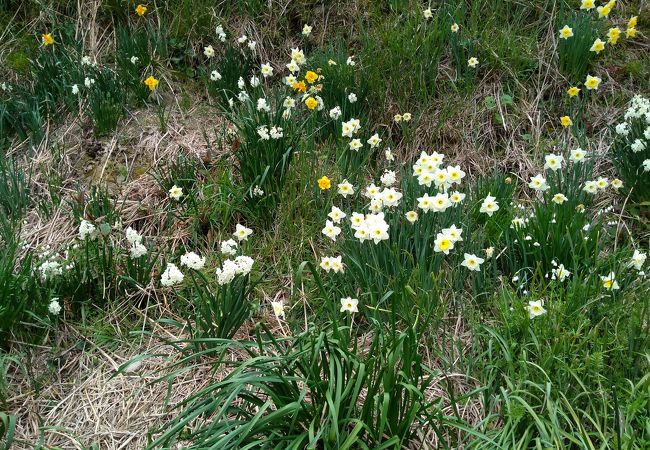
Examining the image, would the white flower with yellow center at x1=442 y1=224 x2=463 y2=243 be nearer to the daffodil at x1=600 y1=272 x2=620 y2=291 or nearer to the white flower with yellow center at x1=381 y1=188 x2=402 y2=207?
the white flower with yellow center at x1=381 y1=188 x2=402 y2=207

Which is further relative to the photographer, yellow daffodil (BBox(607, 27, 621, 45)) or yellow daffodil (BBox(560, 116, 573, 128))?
yellow daffodil (BBox(607, 27, 621, 45))

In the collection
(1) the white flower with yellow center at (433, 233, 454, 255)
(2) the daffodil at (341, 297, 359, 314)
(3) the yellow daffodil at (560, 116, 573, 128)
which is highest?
(3) the yellow daffodil at (560, 116, 573, 128)

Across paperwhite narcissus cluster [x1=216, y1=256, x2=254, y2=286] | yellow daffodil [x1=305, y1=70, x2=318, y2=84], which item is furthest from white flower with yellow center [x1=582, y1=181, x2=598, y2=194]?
paperwhite narcissus cluster [x1=216, y1=256, x2=254, y2=286]

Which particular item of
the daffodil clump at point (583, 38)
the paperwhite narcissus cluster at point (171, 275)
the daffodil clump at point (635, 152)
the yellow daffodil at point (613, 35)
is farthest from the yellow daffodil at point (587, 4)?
the paperwhite narcissus cluster at point (171, 275)

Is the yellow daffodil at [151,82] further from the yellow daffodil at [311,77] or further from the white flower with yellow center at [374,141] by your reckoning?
the white flower with yellow center at [374,141]

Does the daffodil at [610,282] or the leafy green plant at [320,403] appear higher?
the daffodil at [610,282]

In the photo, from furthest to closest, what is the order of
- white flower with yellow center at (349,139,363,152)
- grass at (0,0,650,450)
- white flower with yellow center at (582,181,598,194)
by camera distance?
white flower with yellow center at (349,139,363,152) < white flower with yellow center at (582,181,598,194) < grass at (0,0,650,450)

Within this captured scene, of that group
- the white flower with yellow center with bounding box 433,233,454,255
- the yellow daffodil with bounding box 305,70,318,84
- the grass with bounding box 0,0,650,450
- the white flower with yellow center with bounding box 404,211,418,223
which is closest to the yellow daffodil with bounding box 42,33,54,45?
the grass with bounding box 0,0,650,450

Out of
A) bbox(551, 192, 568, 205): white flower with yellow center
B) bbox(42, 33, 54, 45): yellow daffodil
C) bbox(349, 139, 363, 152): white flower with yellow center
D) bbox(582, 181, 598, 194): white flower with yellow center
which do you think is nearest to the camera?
bbox(551, 192, 568, 205): white flower with yellow center

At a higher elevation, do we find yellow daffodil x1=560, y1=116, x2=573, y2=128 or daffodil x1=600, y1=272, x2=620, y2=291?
yellow daffodil x1=560, y1=116, x2=573, y2=128

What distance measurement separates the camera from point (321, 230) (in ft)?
10.6

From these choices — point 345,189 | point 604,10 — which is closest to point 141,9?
point 345,189

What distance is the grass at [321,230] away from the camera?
2193 mm

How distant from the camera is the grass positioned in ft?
7.20
